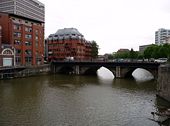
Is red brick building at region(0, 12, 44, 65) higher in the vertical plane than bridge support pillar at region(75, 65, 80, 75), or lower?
higher

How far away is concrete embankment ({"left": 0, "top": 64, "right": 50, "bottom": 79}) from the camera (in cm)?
8009

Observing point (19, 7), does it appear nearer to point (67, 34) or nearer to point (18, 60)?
point (67, 34)

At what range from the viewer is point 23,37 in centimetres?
10012

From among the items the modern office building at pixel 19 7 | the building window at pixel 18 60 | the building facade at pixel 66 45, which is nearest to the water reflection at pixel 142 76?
the building window at pixel 18 60

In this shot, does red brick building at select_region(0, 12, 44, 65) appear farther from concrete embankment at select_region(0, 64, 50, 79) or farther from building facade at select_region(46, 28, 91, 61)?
building facade at select_region(46, 28, 91, 61)

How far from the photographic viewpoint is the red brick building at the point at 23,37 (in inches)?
3752

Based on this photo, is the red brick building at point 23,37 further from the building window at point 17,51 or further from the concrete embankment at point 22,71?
the concrete embankment at point 22,71

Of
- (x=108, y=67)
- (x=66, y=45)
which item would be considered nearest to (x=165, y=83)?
(x=108, y=67)

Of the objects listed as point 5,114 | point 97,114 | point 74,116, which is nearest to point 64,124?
point 74,116

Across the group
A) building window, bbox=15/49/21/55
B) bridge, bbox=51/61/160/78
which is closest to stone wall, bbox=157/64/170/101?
bridge, bbox=51/61/160/78

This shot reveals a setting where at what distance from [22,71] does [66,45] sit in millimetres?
67109

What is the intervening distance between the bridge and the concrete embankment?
24.7 ft

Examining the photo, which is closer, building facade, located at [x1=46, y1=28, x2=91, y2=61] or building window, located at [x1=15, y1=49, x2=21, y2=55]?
building window, located at [x1=15, y1=49, x2=21, y2=55]

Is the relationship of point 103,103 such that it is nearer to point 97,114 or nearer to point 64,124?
point 97,114
